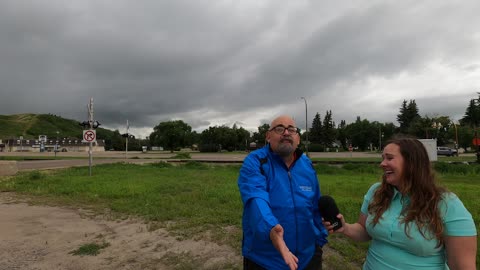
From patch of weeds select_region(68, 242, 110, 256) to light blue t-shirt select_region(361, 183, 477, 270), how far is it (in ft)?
14.5

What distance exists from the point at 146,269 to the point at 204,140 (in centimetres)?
10344

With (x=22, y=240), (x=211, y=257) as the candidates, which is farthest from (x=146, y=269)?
(x=22, y=240)

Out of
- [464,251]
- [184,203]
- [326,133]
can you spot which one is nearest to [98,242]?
[184,203]

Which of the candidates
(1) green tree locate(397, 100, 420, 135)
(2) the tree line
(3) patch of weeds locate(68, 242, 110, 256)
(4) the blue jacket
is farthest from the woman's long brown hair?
(1) green tree locate(397, 100, 420, 135)

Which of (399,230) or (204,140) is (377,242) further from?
(204,140)

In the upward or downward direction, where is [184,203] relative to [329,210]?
downward

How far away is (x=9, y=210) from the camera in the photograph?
8.96 m

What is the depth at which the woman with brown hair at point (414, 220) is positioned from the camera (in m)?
1.98

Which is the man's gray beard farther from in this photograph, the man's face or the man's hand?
the man's hand

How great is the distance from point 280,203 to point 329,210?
1.17ft

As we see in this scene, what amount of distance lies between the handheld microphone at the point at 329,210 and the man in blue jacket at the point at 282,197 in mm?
88

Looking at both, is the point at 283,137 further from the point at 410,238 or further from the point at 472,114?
the point at 472,114

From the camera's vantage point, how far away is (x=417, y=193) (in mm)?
2170

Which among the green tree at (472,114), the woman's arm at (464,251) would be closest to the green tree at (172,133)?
the green tree at (472,114)
